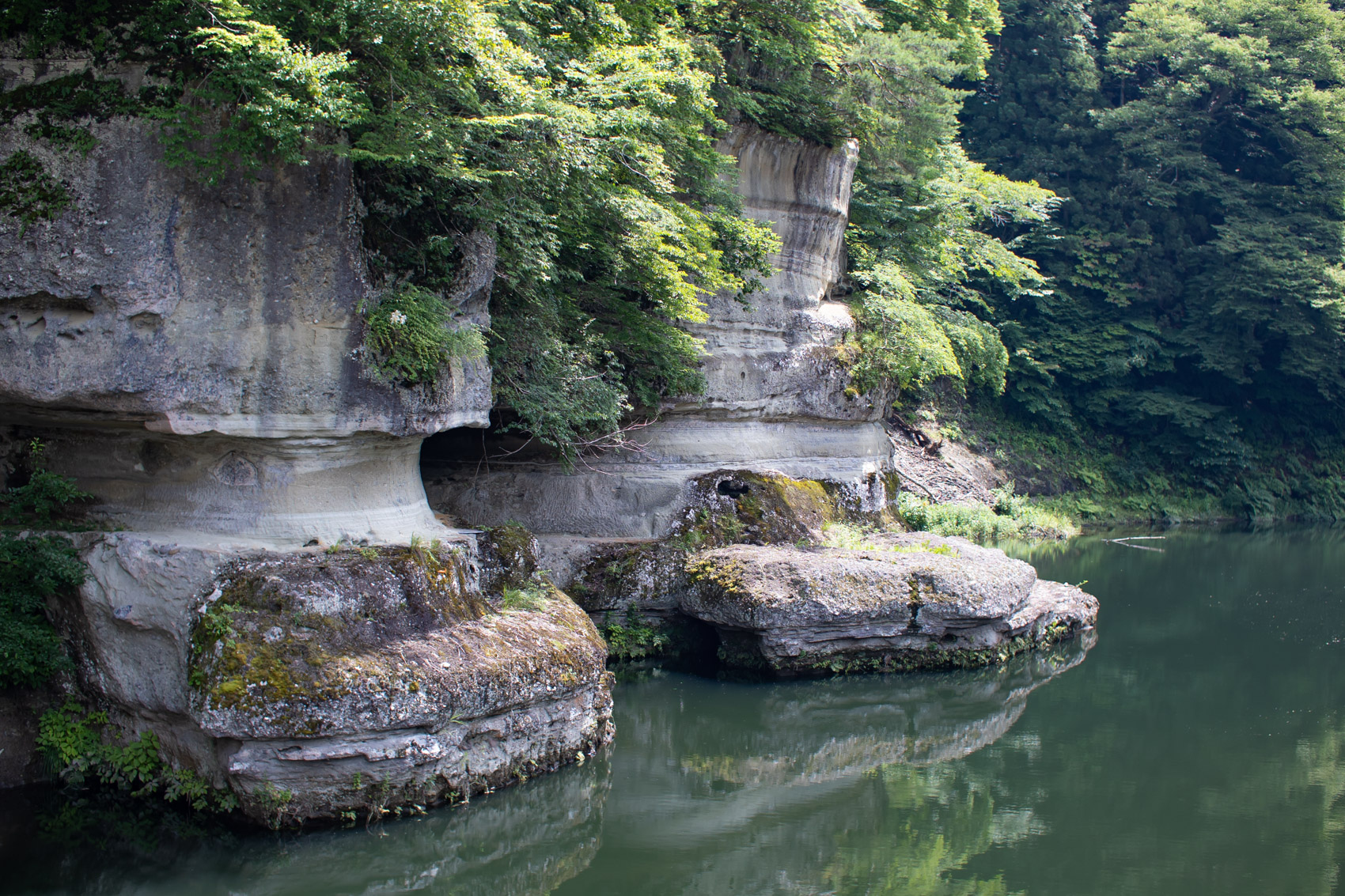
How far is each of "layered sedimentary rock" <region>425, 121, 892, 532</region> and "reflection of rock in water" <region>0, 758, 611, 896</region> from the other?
4.81 meters

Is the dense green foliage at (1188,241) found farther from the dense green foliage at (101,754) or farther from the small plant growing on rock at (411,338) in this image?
the dense green foliage at (101,754)

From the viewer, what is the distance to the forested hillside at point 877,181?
768cm

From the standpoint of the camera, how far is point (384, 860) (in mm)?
7371

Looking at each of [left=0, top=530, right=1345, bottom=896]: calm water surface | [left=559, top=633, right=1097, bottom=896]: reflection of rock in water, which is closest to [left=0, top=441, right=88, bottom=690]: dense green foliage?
[left=0, top=530, right=1345, bottom=896]: calm water surface

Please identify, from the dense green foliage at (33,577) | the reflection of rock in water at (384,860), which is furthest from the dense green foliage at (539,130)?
the reflection of rock in water at (384,860)

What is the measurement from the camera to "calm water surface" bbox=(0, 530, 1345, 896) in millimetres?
7395

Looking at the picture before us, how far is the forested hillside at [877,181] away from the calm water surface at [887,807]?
11.4 ft

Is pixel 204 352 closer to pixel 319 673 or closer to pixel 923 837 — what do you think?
pixel 319 673

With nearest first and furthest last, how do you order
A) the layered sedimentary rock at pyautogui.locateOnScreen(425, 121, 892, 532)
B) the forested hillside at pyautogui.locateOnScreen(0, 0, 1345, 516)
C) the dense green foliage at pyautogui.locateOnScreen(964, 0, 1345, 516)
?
the forested hillside at pyautogui.locateOnScreen(0, 0, 1345, 516)
the layered sedimentary rock at pyautogui.locateOnScreen(425, 121, 892, 532)
the dense green foliage at pyautogui.locateOnScreen(964, 0, 1345, 516)

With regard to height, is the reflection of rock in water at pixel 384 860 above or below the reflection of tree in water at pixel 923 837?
below

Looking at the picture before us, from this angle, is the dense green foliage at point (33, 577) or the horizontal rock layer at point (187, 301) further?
the dense green foliage at point (33, 577)

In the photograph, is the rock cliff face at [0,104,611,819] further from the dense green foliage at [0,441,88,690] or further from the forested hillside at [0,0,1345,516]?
the forested hillside at [0,0,1345,516]

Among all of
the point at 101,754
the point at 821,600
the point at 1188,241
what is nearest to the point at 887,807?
the point at 821,600

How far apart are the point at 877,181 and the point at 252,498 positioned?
1314 centimetres
